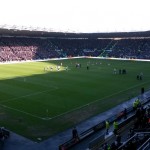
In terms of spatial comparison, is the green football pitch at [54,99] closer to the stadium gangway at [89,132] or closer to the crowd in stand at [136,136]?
the stadium gangway at [89,132]

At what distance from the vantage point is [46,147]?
61.8 feet

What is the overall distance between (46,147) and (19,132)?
3.63 m

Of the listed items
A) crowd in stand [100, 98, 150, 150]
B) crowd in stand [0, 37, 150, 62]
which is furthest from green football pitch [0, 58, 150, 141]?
crowd in stand [0, 37, 150, 62]

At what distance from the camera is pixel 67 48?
356 ft

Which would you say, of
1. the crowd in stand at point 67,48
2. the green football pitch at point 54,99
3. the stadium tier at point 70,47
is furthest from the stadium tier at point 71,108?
the stadium tier at point 70,47

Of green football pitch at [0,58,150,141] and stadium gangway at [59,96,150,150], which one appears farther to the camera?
green football pitch at [0,58,150,141]

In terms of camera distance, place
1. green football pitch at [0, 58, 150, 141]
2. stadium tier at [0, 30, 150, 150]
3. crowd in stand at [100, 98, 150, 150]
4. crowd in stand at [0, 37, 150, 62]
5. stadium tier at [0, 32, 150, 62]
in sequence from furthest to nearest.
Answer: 1. stadium tier at [0, 32, 150, 62]
2. crowd in stand at [0, 37, 150, 62]
3. green football pitch at [0, 58, 150, 141]
4. stadium tier at [0, 30, 150, 150]
5. crowd in stand at [100, 98, 150, 150]

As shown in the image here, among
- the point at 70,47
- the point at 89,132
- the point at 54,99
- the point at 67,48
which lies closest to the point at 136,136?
the point at 89,132

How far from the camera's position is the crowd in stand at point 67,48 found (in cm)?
8831

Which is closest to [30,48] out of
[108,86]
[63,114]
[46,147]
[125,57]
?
[125,57]

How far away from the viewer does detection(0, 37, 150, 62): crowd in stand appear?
290 feet

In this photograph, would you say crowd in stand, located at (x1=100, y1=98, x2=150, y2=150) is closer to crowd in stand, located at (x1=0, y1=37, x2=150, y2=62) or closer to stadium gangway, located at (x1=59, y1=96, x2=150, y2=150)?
stadium gangway, located at (x1=59, y1=96, x2=150, y2=150)

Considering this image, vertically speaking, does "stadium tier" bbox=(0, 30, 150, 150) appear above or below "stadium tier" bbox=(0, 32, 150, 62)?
below

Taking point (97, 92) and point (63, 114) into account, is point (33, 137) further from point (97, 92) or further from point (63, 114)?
point (97, 92)
